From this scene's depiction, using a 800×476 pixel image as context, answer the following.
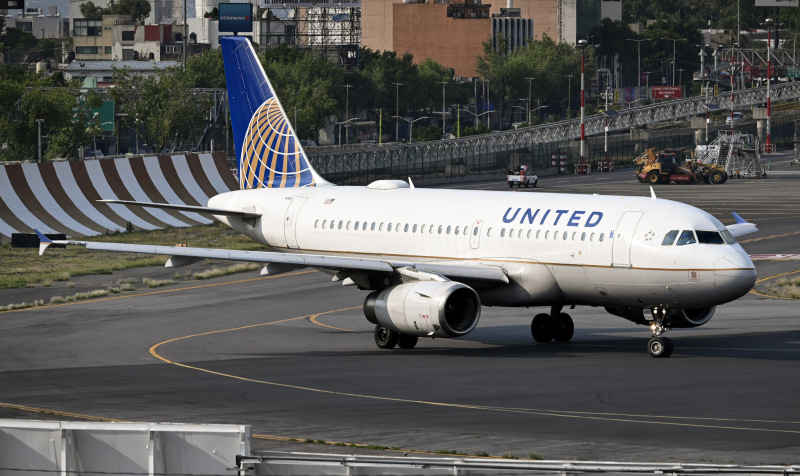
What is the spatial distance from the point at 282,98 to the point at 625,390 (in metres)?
142

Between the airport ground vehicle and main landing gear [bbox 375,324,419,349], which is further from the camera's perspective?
the airport ground vehicle

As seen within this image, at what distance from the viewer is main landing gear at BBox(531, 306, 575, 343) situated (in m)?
43.0

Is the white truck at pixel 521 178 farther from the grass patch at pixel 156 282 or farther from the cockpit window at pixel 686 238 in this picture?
the cockpit window at pixel 686 238

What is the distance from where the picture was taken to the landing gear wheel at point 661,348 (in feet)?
126

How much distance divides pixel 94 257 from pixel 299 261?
34408 millimetres

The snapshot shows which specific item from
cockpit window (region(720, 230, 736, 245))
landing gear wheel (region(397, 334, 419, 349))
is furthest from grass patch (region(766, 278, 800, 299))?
landing gear wheel (region(397, 334, 419, 349))

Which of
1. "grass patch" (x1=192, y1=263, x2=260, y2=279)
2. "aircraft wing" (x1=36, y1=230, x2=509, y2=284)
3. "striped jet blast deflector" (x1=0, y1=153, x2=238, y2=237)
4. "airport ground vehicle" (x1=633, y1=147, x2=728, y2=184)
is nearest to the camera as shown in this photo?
"aircraft wing" (x1=36, y1=230, x2=509, y2=284)

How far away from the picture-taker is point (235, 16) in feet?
452

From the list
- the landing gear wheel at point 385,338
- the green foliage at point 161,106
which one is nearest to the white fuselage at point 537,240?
the landing gear wheel at point 385,338

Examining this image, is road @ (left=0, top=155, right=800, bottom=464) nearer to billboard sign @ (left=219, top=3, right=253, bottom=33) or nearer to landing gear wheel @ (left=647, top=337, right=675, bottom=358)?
landing gear wheel @ (left=647, top=337, right=675, bottom=358)

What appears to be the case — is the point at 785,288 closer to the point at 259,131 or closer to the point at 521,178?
the point at 259,131

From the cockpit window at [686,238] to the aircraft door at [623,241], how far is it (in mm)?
1488

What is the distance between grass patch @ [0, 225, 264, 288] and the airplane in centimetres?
1869

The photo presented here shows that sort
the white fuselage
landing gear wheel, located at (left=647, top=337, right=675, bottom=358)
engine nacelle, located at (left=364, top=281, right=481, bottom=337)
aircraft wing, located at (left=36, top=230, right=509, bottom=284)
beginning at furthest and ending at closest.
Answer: aircraft wing, located at (left=36, top=230, right=509, bottom=284), landing gear wheel, located at (left=647, top=337, right=675, bottom=358), engine nacelle, located at (left=364, top=281, right=481, bottom=337), the white fuselage
